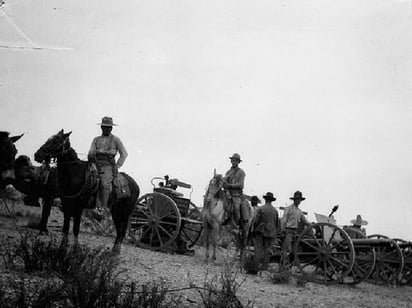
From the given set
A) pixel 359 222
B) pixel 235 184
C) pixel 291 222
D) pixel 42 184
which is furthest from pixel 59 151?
pixel 359 222

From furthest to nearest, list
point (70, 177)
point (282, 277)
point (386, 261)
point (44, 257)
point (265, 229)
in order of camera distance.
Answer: point (386, 261)
point (265, 229)
point (282, 277)
point (70, 177)
point (44, 257)

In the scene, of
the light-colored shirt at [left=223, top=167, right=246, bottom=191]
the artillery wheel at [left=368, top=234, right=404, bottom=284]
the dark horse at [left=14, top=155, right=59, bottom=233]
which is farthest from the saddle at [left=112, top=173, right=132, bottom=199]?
the artillery wheel at [left=368, top=234, right=404, bottom=284]

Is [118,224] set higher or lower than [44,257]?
higher

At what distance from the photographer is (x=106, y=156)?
9047 millimetres

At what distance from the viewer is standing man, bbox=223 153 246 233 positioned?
11688 millimetres

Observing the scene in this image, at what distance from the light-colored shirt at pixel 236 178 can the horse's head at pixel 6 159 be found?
707 centimetres

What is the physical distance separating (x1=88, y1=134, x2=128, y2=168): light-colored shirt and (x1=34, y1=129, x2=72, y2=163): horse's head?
743mm

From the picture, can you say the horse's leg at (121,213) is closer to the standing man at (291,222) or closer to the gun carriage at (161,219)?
the gun carriage at (161,219)

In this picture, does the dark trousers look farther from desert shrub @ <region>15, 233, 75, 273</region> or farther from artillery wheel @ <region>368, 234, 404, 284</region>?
desert shrub @ <region>15, 233, 75, 273</region>

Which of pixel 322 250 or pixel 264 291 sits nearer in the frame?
pixel 264 291

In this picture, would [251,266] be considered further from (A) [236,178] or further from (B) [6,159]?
(B) [6,159]

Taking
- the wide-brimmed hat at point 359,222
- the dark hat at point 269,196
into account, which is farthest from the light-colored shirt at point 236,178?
the wide-brimmed hat at point 359,222

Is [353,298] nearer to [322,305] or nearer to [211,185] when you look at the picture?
[322,305]

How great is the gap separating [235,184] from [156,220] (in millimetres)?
2417
